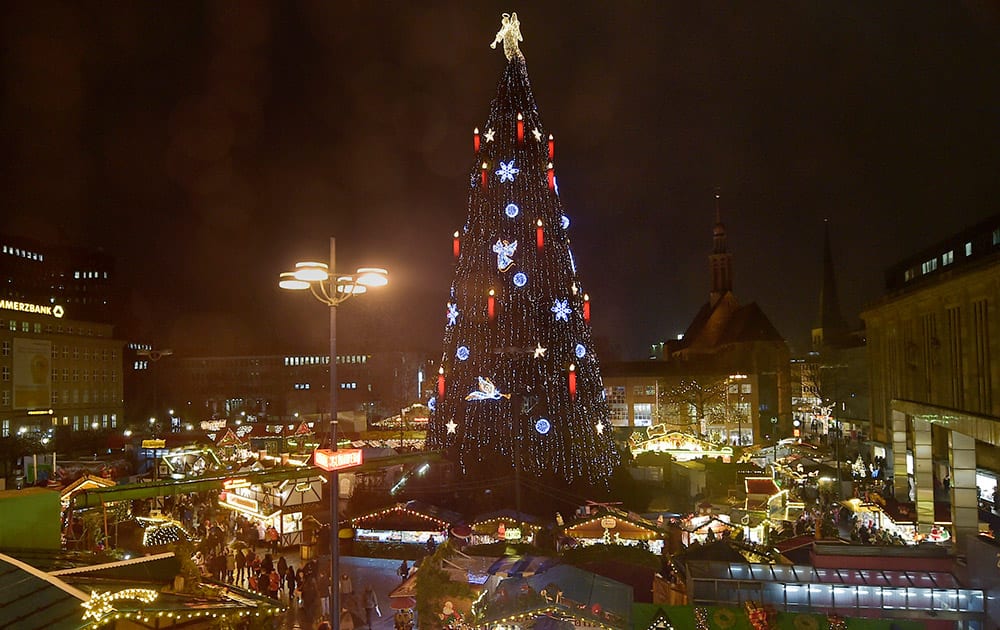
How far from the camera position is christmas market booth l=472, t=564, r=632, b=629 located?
11227 mm

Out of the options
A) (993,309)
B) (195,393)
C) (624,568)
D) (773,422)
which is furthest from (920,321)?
(195,393)

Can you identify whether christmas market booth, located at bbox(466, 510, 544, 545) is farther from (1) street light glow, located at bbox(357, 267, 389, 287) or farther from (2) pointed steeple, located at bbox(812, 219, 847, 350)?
(2) pointed steeple, located at bbox(812, 219, 847, 350)

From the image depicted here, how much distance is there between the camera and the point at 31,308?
60750mm

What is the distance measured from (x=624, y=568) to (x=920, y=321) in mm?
22859

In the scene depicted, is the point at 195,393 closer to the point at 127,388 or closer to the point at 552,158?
the point at 127,388

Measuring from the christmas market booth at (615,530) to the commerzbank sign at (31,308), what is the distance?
56876mm

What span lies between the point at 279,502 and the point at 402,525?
4909 millimetres

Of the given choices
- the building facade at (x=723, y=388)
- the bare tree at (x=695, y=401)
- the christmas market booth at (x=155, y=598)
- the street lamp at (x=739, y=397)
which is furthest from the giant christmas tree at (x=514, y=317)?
the street lamp at (x=739, y=397)

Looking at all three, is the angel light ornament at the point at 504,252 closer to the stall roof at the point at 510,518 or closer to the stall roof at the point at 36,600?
the stall roof at the point at 510,518

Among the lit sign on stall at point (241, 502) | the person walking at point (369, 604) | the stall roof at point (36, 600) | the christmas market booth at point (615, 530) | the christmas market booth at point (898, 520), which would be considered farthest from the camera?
the lit sign on stall at point (241, 502)

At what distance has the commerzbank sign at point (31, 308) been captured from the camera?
58.1 meters

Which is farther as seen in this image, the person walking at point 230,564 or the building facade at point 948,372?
the building facade at point 948,372

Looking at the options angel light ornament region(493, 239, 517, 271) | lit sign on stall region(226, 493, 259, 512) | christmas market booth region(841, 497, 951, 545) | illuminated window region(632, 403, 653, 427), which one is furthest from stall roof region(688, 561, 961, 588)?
illuminated window region(632, 403, 653, 427)

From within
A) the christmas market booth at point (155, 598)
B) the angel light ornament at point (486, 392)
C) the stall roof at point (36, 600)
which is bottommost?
the christmas market booth at point (155, 598)
